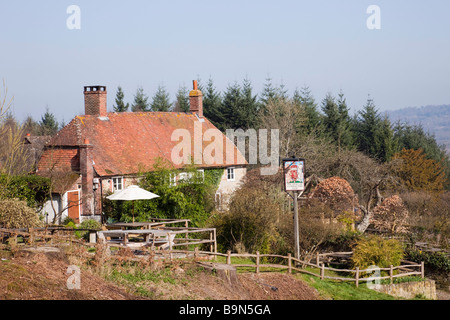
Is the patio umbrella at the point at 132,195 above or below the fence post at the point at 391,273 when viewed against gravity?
above

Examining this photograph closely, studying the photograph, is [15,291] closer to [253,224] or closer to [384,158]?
[253,224]

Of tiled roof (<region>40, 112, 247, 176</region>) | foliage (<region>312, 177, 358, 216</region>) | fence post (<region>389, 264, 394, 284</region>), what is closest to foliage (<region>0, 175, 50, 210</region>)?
tiled roof (<region>40, 112, 247, 176</region>)

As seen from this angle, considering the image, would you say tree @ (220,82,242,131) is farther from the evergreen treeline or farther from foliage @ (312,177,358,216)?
foliage @ (312,177,358,216)

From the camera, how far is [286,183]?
20.7 metres

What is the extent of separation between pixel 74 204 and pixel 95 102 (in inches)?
276

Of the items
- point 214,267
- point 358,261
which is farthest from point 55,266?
point 358,261

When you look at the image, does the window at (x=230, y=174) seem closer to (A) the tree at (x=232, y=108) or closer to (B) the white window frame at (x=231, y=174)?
(B) the white window frame at (x=231, y=174)

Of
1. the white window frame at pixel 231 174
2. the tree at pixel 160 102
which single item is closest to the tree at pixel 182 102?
the tree at pixel 160 102

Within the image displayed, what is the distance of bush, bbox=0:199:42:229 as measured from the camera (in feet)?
66.9

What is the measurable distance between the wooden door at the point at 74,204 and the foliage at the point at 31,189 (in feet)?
4.20

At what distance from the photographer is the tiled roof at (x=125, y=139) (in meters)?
30.5

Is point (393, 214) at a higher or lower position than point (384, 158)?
lower

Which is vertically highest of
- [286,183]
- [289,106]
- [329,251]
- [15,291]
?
[289,106]

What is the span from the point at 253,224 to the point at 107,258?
8138 millimetres
